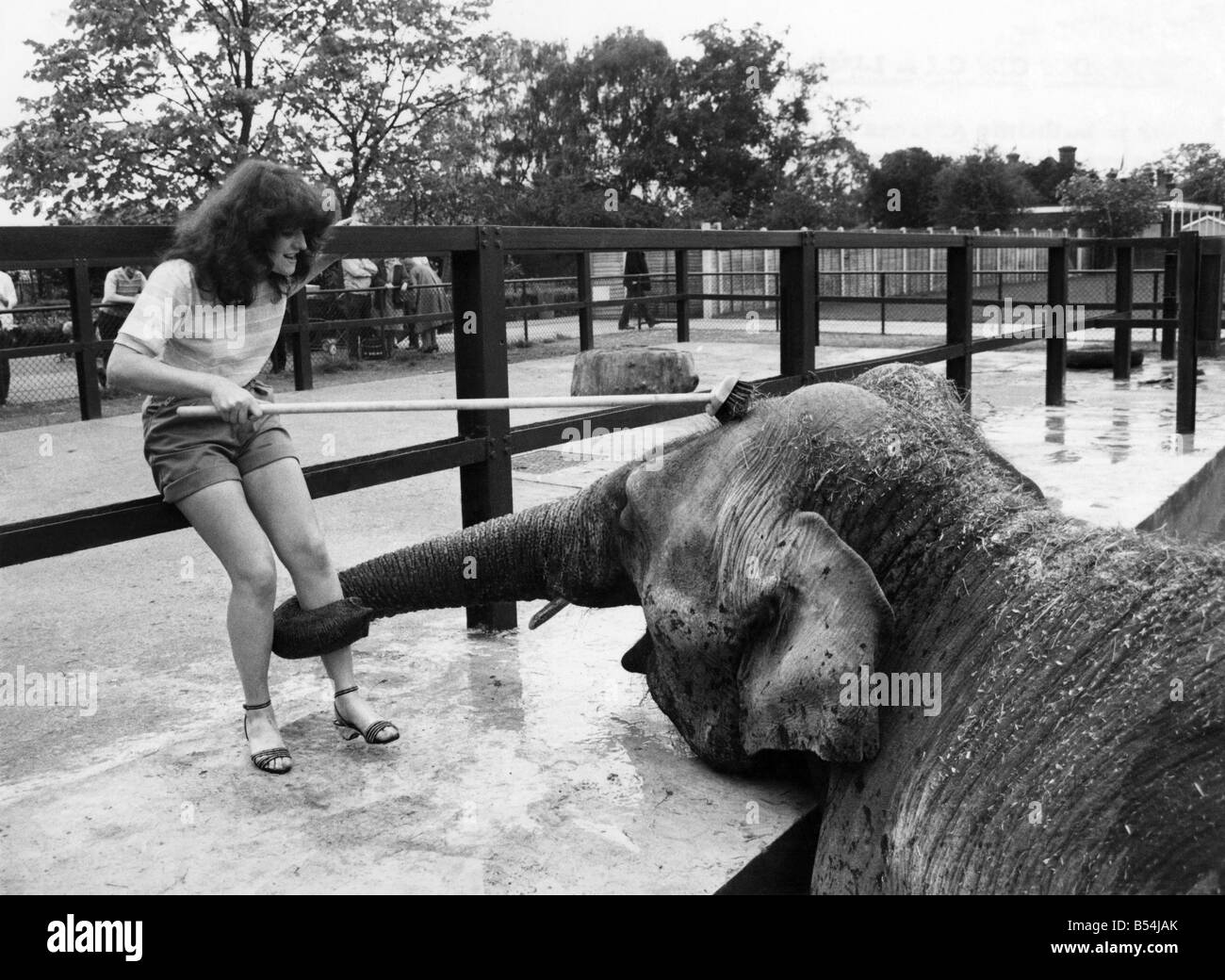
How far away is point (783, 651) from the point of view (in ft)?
8.37

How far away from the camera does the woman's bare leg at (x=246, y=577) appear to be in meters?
3.15

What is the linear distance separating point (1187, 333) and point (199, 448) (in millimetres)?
7610

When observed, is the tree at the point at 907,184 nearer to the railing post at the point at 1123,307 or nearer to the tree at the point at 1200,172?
the tree at the point at 1200,172

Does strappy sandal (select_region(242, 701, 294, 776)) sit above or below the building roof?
below

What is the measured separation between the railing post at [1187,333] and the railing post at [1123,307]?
2.95 meters

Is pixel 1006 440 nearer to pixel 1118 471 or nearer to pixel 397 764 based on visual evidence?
pixel 1118 471

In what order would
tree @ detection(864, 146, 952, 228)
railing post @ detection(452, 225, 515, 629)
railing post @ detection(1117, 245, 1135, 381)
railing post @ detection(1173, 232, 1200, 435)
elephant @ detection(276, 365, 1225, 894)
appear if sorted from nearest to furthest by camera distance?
elephant @ detection(276, 365, 1225, 894) → railing post @ detection(452, 225, 515, 629) → railing post @ detection(1173, 232, 1200, 435) → railing post @ detection(1117, 245, 1135, 381) → tree @ detection(864, 146, 952, 228)

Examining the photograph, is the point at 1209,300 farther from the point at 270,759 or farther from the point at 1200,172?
the point at 1200,172

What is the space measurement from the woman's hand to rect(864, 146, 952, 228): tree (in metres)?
47.9

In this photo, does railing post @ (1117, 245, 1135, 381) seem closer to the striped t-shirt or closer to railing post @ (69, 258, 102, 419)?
railing post @ (69, 258, 102, 419)

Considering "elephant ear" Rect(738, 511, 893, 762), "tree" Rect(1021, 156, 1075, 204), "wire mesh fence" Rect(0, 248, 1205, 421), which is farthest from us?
"tree" Rect(1021, 156, 1075, 204)

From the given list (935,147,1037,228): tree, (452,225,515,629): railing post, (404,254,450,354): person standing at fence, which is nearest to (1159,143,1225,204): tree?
(935,147,1037,228): tree

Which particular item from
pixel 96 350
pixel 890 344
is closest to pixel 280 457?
pixel 96 350

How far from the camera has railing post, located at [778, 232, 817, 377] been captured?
18.7 ft
